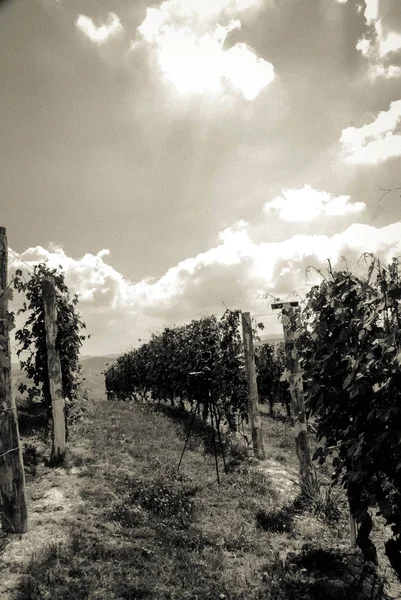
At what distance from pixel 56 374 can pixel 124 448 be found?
3.12 metres

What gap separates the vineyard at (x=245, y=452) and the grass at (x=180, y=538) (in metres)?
0.03

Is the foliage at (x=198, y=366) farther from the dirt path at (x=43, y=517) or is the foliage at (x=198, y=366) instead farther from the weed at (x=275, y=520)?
the dirt path at (x=43, y=517)

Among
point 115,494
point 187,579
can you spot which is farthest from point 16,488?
point 187,579

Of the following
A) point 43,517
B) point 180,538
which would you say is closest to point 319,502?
point 180,538

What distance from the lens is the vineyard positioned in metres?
4.22

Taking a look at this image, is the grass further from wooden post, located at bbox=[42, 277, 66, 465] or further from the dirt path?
wooden post, located at bbox=[42, 277, 66, 465]

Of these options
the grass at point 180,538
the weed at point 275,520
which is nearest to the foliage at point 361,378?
the grass at point 180,538

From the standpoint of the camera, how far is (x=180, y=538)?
20.0 ft

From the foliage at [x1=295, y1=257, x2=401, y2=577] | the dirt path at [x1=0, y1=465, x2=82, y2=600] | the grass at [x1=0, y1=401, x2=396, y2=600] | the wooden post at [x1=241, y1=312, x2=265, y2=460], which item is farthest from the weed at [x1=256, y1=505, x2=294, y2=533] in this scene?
the wooden post at [x1=241, y1=312, x2=265, y2=460]

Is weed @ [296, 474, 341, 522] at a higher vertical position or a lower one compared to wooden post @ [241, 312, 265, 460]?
lower

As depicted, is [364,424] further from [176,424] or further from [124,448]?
[176,424]

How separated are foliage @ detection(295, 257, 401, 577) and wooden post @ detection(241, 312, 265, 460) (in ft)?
20.5

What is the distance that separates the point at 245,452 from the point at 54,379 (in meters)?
6.12

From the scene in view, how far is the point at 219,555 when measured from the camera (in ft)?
18.7
